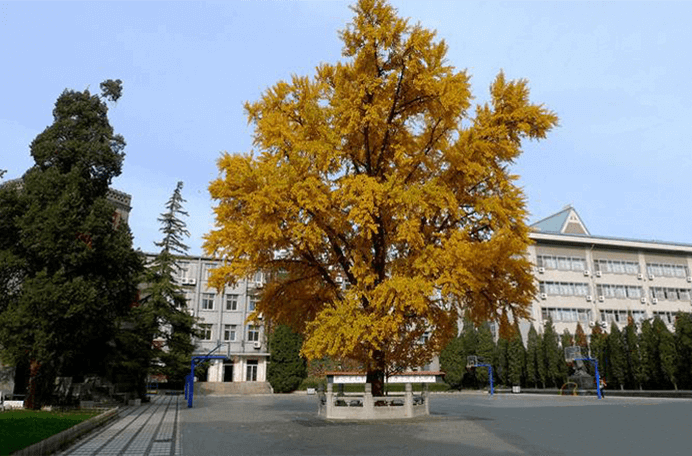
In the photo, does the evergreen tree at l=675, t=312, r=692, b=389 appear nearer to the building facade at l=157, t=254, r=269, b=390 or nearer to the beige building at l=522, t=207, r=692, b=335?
the beige building at l=522, t=207, r=692, b=335

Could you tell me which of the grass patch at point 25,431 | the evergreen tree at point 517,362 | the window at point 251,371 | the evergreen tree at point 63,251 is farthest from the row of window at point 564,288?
the grass patch at point 25,431

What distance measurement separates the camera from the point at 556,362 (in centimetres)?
4338

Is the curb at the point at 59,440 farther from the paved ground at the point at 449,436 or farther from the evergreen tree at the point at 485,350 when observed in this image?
the evergreen tree at the point at 485,350

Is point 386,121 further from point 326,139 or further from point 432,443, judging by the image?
point 432,443

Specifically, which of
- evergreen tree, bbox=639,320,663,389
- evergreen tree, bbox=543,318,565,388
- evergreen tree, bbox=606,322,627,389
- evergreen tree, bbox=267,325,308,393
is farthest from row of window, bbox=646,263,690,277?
evergreen tree, bbox=267,325,308,393

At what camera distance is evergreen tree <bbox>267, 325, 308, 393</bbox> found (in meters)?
45.6

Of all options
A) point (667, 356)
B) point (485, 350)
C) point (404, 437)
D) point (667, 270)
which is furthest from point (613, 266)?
point (404, 437)

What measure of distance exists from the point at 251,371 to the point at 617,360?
117 ft

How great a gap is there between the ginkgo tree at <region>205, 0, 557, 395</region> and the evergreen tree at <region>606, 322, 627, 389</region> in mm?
28754

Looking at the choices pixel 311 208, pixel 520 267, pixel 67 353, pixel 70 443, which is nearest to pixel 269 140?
pixel 311 208

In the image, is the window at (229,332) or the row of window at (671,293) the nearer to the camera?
the window at (229,332)

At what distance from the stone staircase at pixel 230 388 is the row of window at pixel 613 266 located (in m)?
30.7

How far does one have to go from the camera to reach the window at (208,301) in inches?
2179

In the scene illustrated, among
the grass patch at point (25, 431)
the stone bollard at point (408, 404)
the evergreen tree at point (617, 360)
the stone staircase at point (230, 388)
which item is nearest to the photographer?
the grass patch at point (25, 431)
